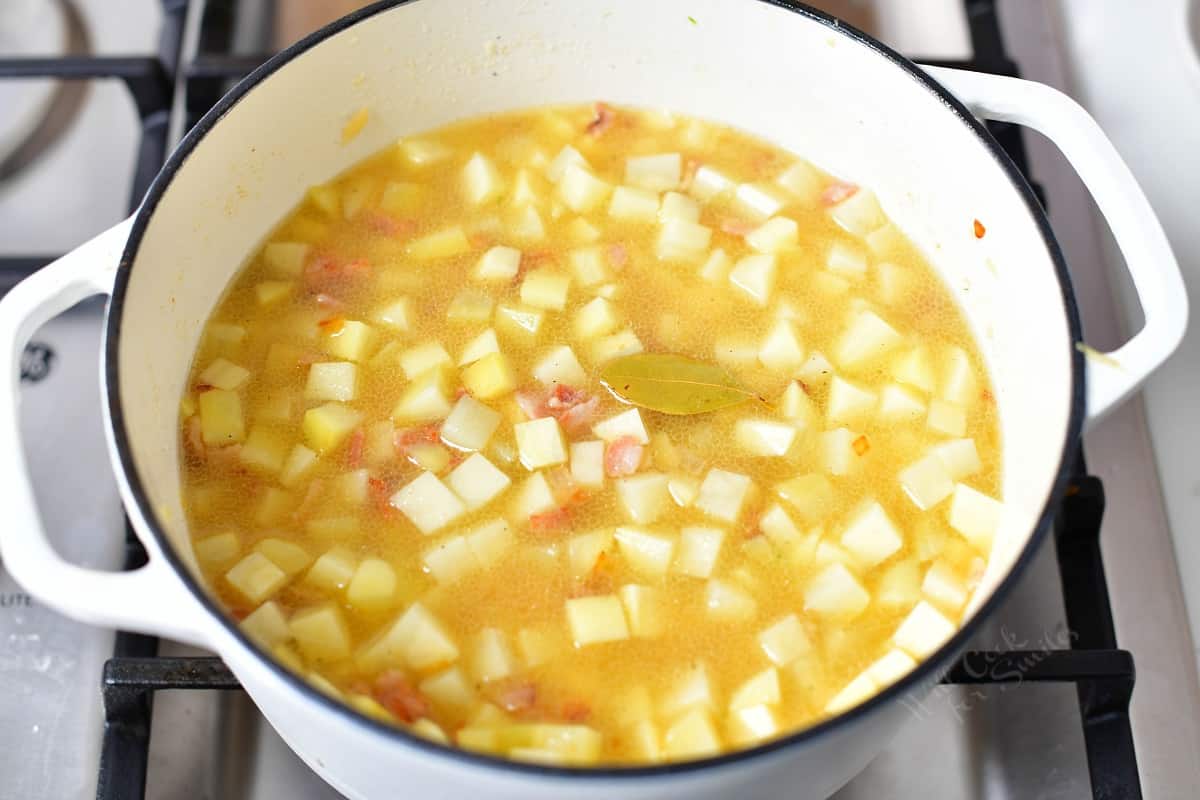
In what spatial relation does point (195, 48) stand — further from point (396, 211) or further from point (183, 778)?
point (183, 778)

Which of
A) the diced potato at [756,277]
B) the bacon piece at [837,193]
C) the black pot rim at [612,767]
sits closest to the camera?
the black pot rim at [612,767]

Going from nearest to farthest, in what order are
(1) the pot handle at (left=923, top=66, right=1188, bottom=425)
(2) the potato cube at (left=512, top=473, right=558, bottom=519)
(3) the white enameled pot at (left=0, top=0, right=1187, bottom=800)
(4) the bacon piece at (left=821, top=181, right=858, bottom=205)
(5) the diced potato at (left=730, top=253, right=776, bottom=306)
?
1. (3) the white enameled pot at (left=0, top=0, right=1187, bottom=800)
2. (1) the pot handle at (left=923, top=66, right=1188, bottom=425)
3. (2) the potato cube at (left=512, top=473, right=558, bottom=519)
4. (5) the diced potato at (left=730, top=253, right=776, bottom=306)
5. (4) the bacon piece at (left=821, top=181, right=858, bottom=205)

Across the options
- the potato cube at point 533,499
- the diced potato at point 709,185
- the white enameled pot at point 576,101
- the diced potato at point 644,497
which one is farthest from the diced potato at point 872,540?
the diced potato at point 709,185

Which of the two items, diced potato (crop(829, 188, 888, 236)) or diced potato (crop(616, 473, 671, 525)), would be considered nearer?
diced potato (crop(616, 473, 671, 525))

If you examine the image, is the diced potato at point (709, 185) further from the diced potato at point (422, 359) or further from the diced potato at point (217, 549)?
the diced potato at point (217, 549)

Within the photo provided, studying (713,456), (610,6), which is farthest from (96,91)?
(713,456)

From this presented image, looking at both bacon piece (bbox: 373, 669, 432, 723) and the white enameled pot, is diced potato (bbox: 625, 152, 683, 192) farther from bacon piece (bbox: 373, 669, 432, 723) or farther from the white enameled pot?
bacon piece (bbox: 373, 669, 432, 723)

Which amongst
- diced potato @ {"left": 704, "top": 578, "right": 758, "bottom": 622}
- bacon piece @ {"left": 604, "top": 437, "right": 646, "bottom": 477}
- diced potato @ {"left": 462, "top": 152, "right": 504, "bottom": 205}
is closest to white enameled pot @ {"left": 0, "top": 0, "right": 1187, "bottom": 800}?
diced potato @ {"left": 462, "top": 152, "right": 504, "bottom": 205}

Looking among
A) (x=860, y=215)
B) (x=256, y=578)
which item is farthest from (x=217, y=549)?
(x=860, y=215)
